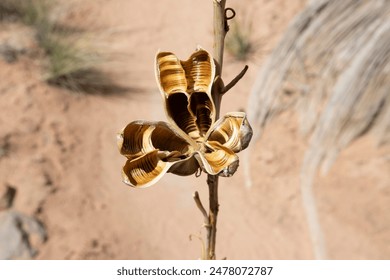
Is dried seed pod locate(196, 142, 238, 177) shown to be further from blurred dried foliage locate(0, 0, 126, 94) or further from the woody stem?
blurred dried foliage locate(0, 0, 126, 94)

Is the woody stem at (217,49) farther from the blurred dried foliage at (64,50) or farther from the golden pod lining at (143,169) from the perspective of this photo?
the blurred dried foliage at (64,50)

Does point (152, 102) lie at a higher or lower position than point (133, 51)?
lower

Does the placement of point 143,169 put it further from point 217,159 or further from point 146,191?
point 146,191

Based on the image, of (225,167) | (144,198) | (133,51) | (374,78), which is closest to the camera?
(225,167)

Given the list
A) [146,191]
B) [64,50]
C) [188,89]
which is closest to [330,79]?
[146,191]
